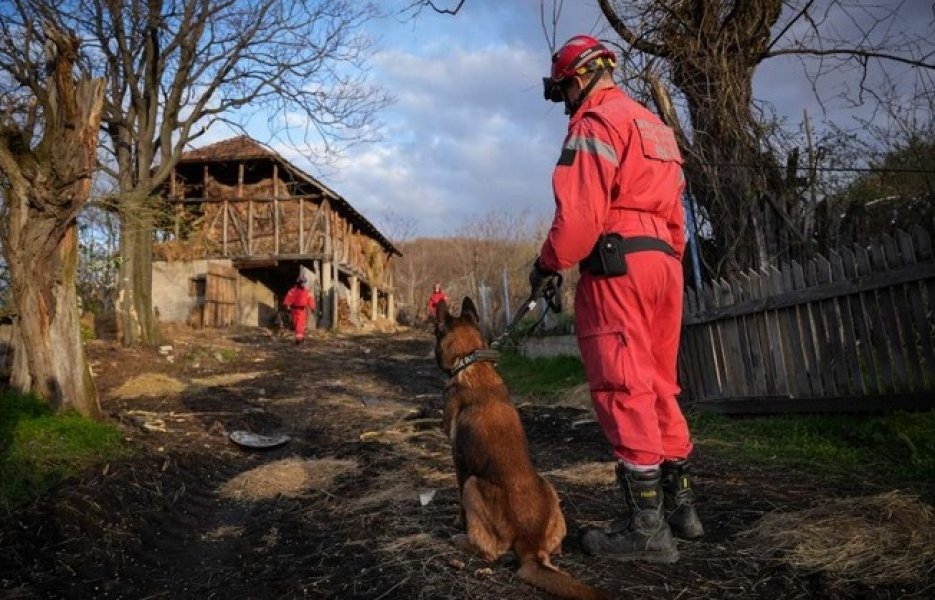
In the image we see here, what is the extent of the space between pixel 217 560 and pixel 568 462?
2718mm

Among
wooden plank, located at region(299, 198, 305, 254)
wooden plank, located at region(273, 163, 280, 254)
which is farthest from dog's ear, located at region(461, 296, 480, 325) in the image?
wooden plank, located at region(273, 163, 280, 254)

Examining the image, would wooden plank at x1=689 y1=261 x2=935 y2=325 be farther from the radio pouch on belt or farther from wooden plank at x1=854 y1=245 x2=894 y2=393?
the radio pouch on belt

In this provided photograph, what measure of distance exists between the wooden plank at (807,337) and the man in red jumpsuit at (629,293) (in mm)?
3146

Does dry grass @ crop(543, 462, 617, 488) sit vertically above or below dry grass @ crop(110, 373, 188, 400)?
below

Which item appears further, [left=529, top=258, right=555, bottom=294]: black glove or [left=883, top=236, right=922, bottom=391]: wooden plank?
[left=883, top=236, right=922, bottom=391]: wooden plank

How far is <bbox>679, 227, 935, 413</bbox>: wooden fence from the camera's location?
15.9 ft

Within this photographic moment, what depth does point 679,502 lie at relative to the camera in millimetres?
3156

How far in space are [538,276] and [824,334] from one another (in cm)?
363

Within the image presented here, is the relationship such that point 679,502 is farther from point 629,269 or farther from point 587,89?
point 587,89

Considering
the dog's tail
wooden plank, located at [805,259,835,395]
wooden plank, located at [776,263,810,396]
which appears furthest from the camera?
wooden plank, located at [776,263,810,396]

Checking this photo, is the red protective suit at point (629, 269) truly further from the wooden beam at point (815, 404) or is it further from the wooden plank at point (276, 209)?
the wooden plank at point (276, 209)

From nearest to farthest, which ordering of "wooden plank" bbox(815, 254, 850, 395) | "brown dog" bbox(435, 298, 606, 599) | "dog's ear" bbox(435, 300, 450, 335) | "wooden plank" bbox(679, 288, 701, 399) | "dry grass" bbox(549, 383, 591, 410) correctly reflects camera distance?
"brown dog" bbox(435, 298, 606, 599)
"dog's ear" bbox(435, 300, 450, 335)
"wooden plank" bbox(815, 254, 850, 395)
"wooden plank" bbox(679, 288, 701, 399)
"dry grass" bbox(549, 383, 591, 410)

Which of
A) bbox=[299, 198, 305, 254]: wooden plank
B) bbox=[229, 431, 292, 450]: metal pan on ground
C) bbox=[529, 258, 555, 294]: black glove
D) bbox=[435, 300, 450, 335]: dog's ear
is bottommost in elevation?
bbox=[229, 431, 292, 450]: metal pan on ground

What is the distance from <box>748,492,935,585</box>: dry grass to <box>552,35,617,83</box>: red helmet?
2406 millimetres
